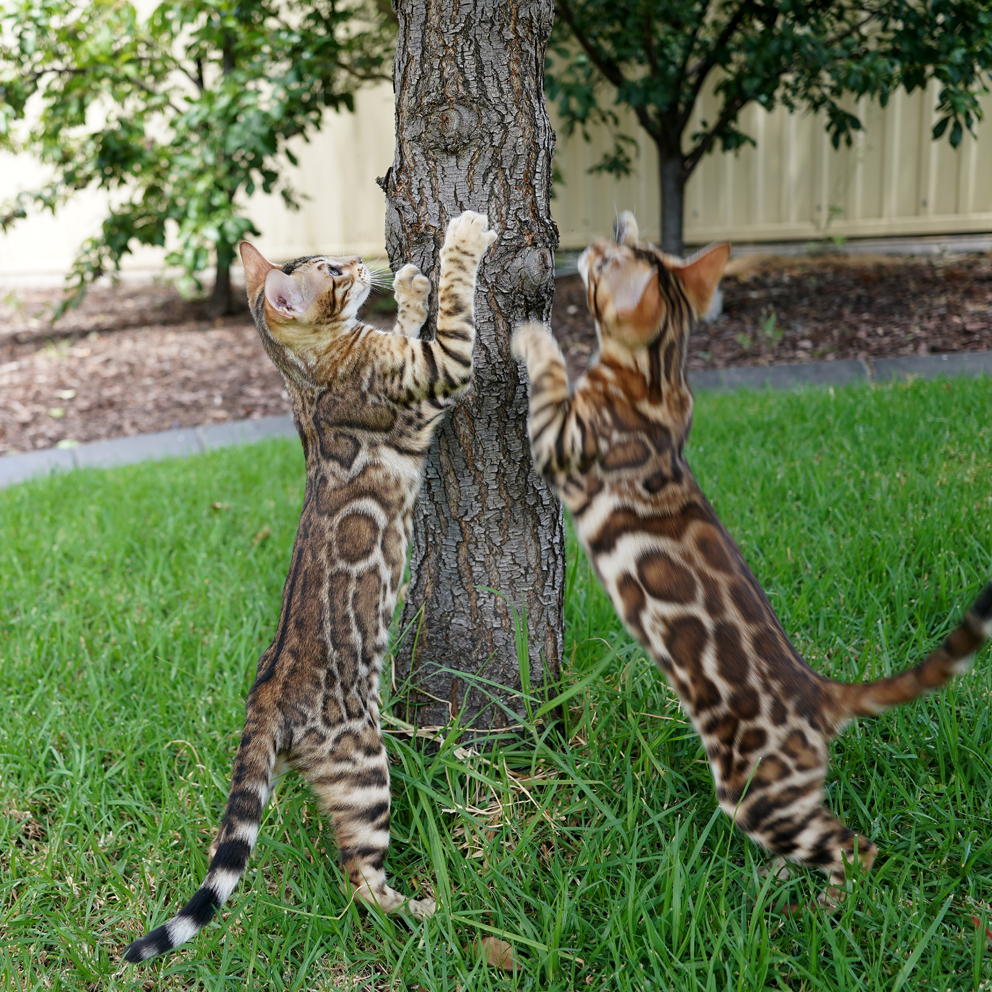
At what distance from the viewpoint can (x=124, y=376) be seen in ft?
29.1

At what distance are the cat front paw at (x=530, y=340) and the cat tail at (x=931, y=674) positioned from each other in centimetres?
118

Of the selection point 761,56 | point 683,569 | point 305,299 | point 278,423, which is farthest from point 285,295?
point 761,56

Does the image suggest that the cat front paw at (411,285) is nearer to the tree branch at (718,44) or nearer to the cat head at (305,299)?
the cat head at (305,299)

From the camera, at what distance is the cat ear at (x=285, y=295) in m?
2.78

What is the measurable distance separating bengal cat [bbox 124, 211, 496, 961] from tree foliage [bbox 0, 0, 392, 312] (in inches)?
203

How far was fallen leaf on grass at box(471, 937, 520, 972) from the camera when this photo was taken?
2131 millimetres

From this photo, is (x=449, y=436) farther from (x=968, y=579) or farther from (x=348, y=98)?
(x=348, y=98)

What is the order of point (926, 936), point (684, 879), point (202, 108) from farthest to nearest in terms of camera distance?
point (202, 108), point (684, 879), point (926, 936)

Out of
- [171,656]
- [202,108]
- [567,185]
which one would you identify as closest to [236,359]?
[202,108]

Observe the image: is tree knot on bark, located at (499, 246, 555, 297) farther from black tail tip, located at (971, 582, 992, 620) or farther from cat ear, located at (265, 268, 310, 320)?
black tail tip, located at (971, 582, 992, 620)

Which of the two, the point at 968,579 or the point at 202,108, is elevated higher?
the point at 202,108

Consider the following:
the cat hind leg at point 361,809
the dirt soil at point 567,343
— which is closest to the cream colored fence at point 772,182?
the dirt soil at point 567,343

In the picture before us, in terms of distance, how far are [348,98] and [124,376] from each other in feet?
11.6

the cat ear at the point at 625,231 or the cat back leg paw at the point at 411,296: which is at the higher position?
the cat ear at the point at 625,231
